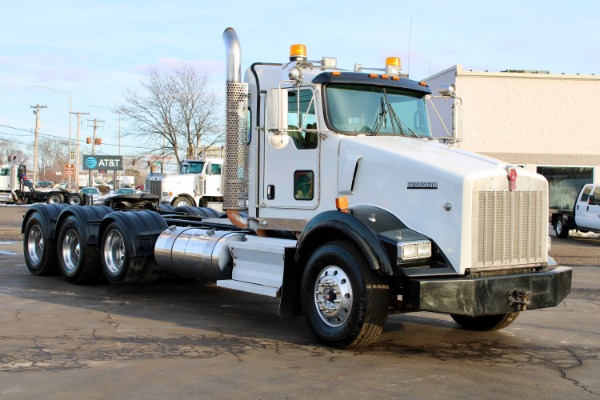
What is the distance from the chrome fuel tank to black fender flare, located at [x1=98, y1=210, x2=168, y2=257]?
21 centimetres

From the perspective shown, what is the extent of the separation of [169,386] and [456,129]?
501 centimetres

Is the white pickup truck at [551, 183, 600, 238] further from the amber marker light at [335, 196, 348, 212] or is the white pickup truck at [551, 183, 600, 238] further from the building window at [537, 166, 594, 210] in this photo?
the amber marker light at [335, 196, 348, 212]

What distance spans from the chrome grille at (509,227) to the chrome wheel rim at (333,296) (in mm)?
1289

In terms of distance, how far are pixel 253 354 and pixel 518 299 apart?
259 cm

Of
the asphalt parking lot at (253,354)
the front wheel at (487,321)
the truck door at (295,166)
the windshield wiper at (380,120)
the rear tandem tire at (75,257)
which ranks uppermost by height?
the windshield wiper at (380,120)

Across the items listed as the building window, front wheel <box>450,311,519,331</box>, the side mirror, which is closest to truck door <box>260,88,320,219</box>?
the side mirror

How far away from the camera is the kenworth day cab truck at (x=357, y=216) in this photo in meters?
6.70

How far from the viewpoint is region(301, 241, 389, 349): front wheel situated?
22.3 ft

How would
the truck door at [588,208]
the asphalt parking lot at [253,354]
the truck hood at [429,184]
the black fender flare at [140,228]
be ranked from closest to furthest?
the asphalt parking lot at [253,354] < the truck hood at [429,184] < the black fender flare at [140,228] < the truck door at [588,208]

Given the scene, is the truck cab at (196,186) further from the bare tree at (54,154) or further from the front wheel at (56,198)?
the bare tree at (54,154)

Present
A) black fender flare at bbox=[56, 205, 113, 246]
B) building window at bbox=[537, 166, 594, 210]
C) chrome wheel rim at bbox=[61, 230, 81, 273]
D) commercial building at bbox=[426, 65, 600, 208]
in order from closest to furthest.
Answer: black fender flare at bbox=[56, 205, 113, 246] < chrome wheel rim at bbox=[61, 230, 81, 273] < commercial building at bbox=[426, 65, 600, 208] < building window at bbox=[537, 166, 594, 210]

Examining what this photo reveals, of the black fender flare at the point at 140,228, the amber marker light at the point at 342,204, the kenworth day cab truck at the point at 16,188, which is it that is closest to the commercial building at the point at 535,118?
the black fender flare at the point at 140,228

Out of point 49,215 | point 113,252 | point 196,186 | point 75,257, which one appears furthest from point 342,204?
point 196,186

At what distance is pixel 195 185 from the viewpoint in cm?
2892
